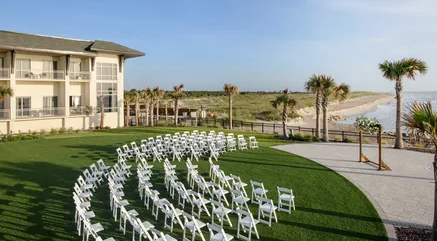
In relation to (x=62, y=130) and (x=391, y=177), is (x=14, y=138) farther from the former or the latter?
(x=391, y=177)

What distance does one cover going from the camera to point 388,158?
53.9 feet

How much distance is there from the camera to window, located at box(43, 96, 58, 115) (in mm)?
27797

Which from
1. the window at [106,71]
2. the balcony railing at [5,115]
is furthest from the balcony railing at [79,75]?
the balcony railing at [5,115]

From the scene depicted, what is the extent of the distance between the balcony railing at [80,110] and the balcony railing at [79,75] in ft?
8.88

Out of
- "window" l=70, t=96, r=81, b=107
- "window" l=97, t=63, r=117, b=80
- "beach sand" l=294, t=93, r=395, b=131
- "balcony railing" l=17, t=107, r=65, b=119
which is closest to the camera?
"balcony railing" l=17, t=107, r=65, b=119

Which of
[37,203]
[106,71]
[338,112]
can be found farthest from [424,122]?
[338,112]

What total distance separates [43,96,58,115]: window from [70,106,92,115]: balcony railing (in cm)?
139

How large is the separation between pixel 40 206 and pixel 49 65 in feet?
75.0

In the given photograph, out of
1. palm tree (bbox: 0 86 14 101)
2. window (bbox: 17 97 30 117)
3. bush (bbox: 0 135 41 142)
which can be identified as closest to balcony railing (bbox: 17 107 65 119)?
window (bbox: 17 97 30 117)

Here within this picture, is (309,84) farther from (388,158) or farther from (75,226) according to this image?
(75,226)

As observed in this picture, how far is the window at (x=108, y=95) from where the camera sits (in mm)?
31234

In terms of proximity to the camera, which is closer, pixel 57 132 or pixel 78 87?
pixel 57 132

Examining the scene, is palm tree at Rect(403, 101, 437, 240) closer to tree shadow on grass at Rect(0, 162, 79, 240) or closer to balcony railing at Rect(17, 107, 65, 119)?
tree shadow on grass at Rect(0, 162, 79, 240)

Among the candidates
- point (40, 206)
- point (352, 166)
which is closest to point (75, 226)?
point (40, 206)
